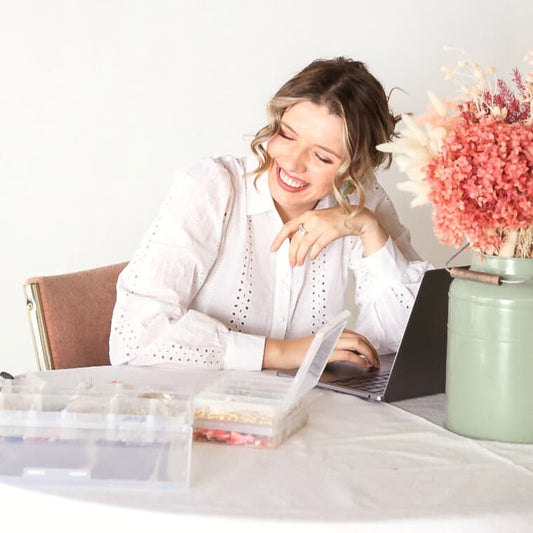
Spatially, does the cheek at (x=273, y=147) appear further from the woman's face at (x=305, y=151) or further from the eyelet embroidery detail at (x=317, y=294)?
the eyelet embroidery detail at (x=317, y=294)

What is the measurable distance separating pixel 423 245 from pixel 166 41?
1213mm

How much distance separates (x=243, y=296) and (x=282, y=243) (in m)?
0.15

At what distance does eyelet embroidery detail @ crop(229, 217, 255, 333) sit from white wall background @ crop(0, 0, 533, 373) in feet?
3.29

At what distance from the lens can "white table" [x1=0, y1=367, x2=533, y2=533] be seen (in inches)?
37.8

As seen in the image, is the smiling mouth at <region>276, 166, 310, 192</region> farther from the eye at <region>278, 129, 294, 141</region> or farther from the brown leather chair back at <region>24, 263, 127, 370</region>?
the brown leather chair back at <region>24, 263, 127, 370</region>

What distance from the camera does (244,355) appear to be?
5.72 feet

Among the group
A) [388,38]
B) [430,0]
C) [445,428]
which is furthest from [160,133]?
[445,428]

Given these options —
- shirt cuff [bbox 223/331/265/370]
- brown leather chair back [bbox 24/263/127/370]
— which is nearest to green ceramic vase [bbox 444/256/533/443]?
shirt cuff [bbox 223/331/265/370]

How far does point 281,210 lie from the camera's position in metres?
2.13

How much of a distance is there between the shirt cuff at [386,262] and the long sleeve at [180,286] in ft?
1.12

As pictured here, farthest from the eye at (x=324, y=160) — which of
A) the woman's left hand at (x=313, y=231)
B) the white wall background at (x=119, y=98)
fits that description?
the white wall background at (x=119, y=98)

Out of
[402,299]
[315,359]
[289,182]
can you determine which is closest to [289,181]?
[289,182]

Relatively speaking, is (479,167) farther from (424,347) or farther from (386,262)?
(386,262)

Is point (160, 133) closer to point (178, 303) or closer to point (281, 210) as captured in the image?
point (281, 210)
